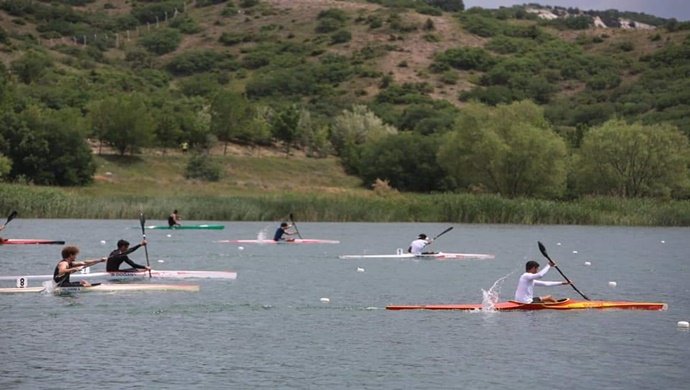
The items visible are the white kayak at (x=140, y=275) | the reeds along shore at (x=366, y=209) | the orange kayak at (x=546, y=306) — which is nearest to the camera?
the orange kayak at (x=546, y=306)

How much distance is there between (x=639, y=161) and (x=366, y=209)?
68.8 feet

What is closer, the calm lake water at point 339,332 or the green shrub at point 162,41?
the calm lake water at point 339,332

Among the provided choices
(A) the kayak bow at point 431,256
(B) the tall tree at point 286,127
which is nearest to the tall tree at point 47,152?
(B) the tall tree at point 286,127

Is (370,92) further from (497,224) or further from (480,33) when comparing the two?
(497,224)

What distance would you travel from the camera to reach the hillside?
298 feet

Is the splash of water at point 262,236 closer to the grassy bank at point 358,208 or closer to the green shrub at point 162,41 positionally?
the grassy bank at point 358,208

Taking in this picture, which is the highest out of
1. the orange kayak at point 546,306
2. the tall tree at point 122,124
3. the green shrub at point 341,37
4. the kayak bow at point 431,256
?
the green shrub at point 341,37

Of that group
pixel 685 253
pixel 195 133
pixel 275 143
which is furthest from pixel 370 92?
pixel 685 253

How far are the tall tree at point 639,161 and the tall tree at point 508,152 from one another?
2.61 m

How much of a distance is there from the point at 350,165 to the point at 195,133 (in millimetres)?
14041

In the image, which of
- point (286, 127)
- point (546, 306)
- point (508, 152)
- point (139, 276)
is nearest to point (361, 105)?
point (286, 127)

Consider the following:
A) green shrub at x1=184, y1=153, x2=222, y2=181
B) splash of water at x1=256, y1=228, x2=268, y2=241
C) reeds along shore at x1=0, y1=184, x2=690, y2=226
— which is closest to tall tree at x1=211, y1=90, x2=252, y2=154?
green shrub at x1=184, y1=153, x2=222, y2=181

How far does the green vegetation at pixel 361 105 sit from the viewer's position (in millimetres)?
83250

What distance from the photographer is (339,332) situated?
28359mm
